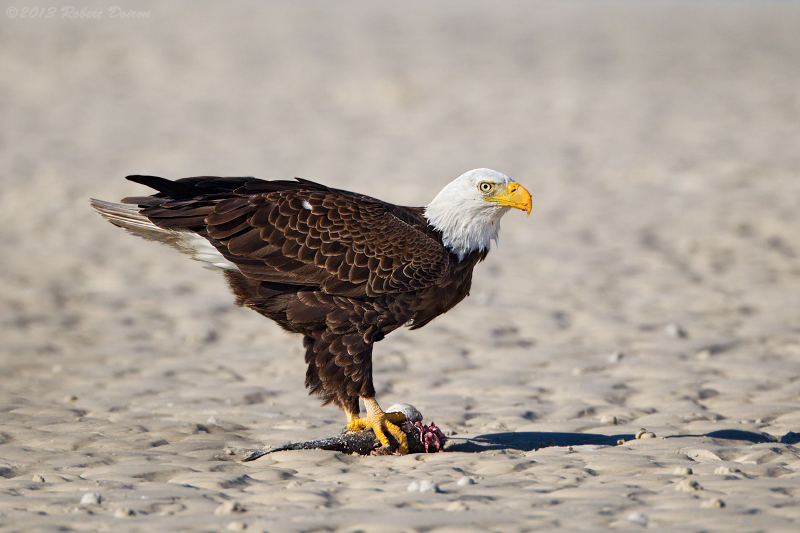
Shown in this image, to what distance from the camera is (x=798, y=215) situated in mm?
11203

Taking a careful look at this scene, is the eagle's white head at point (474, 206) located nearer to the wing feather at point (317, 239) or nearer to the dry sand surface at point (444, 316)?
the wing feather at point (317, 239)

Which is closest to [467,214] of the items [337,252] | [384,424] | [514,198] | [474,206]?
[474,206]

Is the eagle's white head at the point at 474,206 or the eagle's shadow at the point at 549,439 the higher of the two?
the eagle's white head at the point at 474,206

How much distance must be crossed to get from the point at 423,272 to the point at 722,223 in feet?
23.6

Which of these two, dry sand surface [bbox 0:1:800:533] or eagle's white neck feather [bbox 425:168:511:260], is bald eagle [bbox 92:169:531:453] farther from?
dry sand surface [bbox 0:1:800:533]

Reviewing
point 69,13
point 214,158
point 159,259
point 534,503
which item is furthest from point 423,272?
point 69,13

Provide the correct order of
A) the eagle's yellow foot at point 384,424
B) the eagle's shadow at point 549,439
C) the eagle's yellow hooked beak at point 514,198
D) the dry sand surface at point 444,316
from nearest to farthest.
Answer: the dry sand surface at point 444,316, the eagle's yellow foot at point 384,424, the eagle's shadow at point 549,439, the eagle's yellow hooked beak at point 514,198

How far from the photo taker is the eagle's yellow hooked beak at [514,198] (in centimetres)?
518

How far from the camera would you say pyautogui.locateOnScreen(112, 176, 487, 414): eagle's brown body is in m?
5.03

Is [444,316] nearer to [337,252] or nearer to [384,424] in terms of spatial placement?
[337,252]

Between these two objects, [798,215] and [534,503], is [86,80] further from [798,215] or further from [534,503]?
[534,503]

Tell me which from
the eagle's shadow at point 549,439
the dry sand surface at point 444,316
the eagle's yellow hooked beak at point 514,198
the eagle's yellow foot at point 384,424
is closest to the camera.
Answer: the dry sand surface at point 444,316

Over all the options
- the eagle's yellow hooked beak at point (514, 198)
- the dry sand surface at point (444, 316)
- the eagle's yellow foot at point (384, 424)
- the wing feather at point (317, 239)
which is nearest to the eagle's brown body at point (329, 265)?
the wing feather at point (317, 239)

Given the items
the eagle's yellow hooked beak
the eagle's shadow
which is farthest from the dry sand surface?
the eagle's yellow hooked beak
